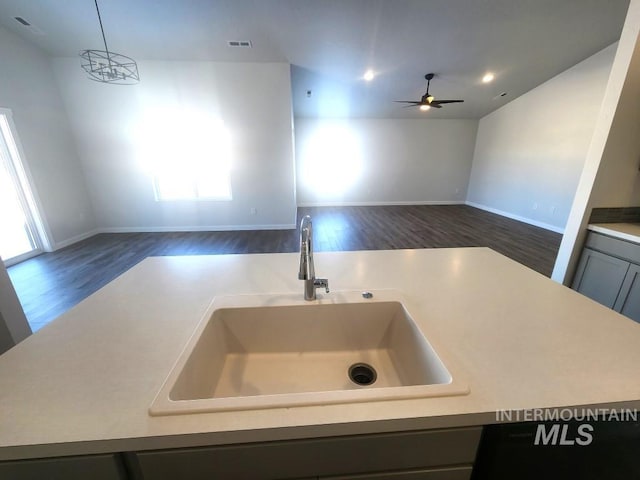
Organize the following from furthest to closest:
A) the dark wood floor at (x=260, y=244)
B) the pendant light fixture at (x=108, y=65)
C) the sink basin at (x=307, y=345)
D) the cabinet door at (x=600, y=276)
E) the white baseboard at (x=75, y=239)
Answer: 1. the white baseboard at (x=75, y=239)
2. the dark wood floor at (x=260, y=244)
3. the pendant light fixture at (x=108, y=65)
4. the cabinet door at (x=600, y=276)
5. the sink basin at (x=307, y=345)

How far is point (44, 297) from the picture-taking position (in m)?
2.54

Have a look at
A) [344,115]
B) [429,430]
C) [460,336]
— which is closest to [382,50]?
[344,115]

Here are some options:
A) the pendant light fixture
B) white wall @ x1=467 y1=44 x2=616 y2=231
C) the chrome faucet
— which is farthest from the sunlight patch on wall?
the chrome faucet

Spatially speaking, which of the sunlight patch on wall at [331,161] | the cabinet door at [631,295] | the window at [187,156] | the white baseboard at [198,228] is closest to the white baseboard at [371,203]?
the sunlight patch on wall at [331,161]

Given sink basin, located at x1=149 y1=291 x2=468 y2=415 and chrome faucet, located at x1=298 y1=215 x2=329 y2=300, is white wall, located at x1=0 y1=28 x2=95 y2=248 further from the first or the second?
chrome faucet, located at x1=298 y1=215 x2=329 y2=300

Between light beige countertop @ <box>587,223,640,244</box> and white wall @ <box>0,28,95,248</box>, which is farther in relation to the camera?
white wall @ <box>0,28,95,248</box>

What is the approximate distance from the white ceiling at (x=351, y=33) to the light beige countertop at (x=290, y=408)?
3.45 metres

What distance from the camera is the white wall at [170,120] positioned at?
4.04 meters

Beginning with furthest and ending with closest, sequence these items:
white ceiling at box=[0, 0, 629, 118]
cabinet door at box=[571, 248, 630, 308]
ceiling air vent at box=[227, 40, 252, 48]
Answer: ceiling air vent at box=[227, 40, 252, 48]
white ceiling at box=[0, 0, 629, 118]
cabinet door at box=[571, 248, 630, 308]

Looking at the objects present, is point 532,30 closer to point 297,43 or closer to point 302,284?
point 297,43

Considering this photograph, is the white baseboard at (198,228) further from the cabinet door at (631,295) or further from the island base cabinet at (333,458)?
the island base cabinet at (333,458)

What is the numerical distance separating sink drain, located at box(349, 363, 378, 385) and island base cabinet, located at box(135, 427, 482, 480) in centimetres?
27

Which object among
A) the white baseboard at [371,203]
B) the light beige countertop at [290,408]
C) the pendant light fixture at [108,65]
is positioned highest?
the pendant light fixture at [108,65]

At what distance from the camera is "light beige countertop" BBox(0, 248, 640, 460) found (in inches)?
18.0
